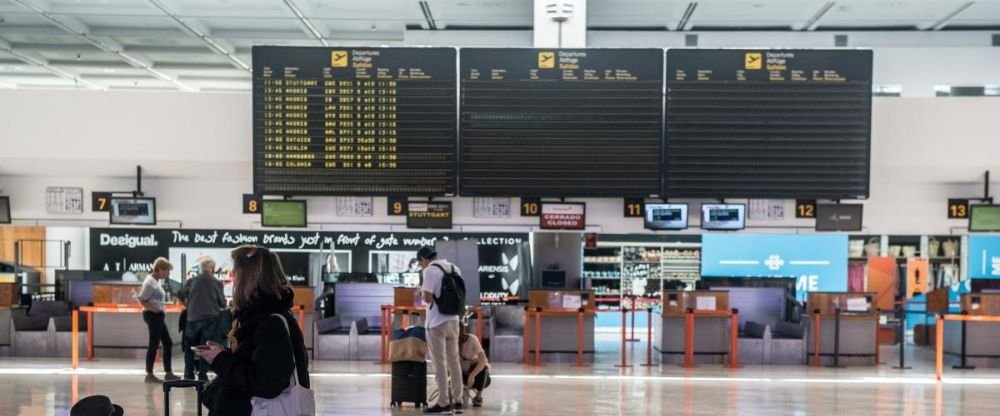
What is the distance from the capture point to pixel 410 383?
31.3 feet

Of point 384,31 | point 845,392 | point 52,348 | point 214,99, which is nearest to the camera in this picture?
point 845,392

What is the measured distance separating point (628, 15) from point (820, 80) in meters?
4.29

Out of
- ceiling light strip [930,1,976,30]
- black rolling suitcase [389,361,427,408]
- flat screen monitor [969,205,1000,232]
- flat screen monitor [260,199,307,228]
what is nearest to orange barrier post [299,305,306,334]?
flat screen monitor [260,199,307,228]

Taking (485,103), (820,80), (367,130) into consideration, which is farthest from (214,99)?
(820,80)

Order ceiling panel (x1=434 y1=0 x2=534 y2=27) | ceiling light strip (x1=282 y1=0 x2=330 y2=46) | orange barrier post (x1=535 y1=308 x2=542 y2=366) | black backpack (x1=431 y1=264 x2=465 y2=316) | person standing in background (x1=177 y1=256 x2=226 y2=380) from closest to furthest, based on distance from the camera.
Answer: black backpack (x1=431 y1=264 x2=465 y2=316) → person standing in background (x1=177 y1=256 x2=226 y2=380) → orange barrier post (x1=535 y1=308 x2=542 y2=366) → ceiling panel (x1=434 y1=0 x2=534 y2=27) → ceiling light strip (x1=282 y1=0 x2=330 y2=46)

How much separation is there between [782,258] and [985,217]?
21.8 ft

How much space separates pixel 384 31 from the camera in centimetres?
1686

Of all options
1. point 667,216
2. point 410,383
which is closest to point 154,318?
point 410,383

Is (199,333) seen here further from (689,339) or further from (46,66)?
(46,66)

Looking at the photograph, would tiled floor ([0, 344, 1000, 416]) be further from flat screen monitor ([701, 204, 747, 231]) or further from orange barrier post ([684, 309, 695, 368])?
flat screen monitor ([701, 204, 747, 231])

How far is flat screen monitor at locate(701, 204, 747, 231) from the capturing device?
12.4m

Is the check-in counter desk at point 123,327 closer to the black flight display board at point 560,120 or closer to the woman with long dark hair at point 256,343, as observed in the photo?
the black flight display board at point 560,120

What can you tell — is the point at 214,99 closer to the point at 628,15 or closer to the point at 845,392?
the point at 628,15

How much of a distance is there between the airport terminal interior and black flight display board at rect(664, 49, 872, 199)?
0.03 metres
